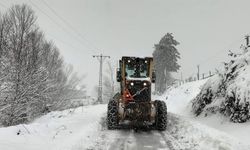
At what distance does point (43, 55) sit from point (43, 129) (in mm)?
40527

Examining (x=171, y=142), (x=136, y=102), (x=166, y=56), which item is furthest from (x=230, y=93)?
(x=166, y=56)

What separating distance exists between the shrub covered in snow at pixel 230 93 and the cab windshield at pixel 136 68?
341 centimetres

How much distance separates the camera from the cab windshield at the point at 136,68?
19.0m

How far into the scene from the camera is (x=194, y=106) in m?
22.4

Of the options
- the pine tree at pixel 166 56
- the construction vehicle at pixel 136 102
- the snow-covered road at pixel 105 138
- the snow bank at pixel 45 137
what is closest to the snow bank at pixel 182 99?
the construction vehicle at pixel 136 102

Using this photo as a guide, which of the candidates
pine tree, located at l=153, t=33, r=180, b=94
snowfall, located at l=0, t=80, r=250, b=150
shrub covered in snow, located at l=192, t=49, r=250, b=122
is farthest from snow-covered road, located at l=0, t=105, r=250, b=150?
pine tree, located at l=153, t=33, r=180, b=94

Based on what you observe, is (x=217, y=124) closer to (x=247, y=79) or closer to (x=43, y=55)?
(x=247, y=79)

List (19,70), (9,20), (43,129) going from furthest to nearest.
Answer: (9,20), (19,70), (43,129)

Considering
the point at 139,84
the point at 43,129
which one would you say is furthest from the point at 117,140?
the point at 139,84

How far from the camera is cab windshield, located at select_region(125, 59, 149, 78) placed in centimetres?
1898

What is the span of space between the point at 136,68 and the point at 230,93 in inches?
171

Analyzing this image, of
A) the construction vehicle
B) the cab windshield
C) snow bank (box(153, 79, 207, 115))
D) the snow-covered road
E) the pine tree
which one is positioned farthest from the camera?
the pine tree

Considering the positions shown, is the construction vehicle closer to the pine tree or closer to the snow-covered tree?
the snow-covered tree

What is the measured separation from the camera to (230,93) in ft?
55.5
